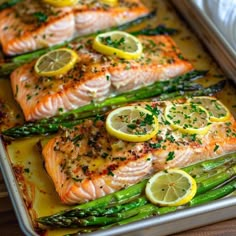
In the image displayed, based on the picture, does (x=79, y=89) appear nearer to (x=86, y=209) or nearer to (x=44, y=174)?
(x=44, y=174)

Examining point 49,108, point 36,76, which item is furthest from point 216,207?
point 36,76

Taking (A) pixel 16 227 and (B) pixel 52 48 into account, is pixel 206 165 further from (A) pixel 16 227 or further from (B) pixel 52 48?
(B) pixel 52 48

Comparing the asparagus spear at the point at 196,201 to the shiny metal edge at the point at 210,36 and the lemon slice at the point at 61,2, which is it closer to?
the shiny metal edge at the point at 210,36

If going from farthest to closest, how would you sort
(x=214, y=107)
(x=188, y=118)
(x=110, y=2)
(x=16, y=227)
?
(x=110, y=2) → (x=214, y=107) → (x=188, y=118) → (x=16, y=227)

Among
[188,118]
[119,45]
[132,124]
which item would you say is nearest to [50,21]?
[119,45]

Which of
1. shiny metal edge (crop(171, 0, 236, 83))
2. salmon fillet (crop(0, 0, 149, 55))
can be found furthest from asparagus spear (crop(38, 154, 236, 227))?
salmon fillet (crop(0, 0, 149, 55))

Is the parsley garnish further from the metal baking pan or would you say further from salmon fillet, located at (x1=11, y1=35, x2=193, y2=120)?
salmon fillet, located at (x1=11, y1=35, x2=193, y2=120)

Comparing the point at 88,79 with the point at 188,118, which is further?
the point at 88,79
